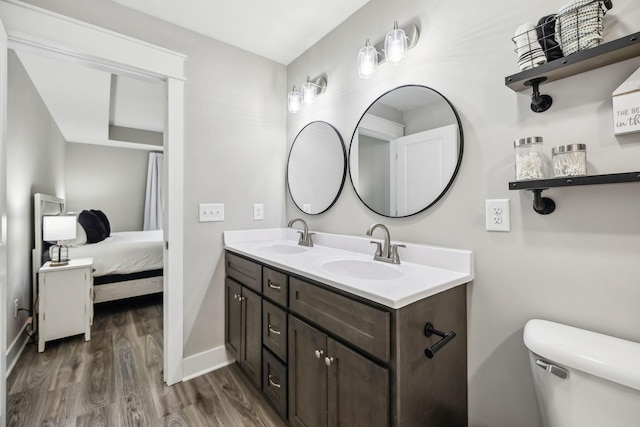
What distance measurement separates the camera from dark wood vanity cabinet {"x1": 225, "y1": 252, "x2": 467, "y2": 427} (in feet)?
2.99

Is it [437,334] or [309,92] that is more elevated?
[309,92]

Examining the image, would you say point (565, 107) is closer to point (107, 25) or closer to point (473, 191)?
point (473, 191)

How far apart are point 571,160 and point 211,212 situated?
1.90m

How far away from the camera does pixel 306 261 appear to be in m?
1.44

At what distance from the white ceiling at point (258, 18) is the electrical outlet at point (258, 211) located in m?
1.18

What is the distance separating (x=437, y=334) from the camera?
1011 millimetres

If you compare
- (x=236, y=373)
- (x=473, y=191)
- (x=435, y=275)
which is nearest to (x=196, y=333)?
(x=236, y=373)

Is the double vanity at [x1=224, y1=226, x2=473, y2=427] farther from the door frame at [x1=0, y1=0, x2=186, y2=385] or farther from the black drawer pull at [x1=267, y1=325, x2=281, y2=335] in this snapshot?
the door frame at [x1=0, y1=0, x2=186, y2=385]

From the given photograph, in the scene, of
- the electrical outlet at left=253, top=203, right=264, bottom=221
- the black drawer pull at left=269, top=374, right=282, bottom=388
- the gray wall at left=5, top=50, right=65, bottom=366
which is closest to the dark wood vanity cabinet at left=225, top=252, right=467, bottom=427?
the black drawer pull at left=269, top=374, right=282, bottom=388

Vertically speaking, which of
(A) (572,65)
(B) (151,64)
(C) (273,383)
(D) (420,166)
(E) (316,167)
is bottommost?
(C) (273,383)

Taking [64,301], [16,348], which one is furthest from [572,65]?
[16,348]

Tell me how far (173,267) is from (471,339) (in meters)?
1.72

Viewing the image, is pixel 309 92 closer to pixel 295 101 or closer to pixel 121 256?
pixel 295 101

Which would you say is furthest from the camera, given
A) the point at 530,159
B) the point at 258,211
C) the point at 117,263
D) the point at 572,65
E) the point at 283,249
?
the point at 117,263
